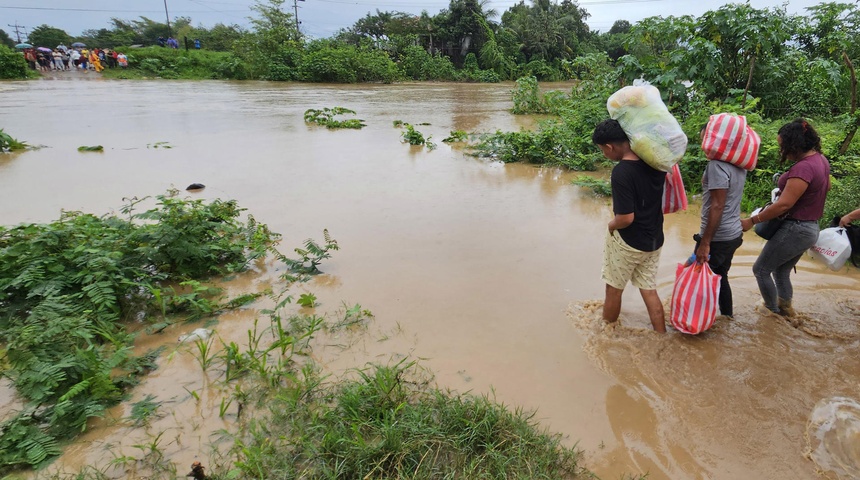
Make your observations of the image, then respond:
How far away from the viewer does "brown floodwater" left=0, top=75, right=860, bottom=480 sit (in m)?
2.44

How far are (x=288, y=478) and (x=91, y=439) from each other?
3.79 feet

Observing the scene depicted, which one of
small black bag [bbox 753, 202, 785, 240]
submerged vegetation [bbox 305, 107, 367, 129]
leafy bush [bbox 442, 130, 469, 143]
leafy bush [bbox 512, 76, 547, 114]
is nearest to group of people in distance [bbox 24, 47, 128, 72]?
submerged vegetation [bbox 305, 107, 367, 129]

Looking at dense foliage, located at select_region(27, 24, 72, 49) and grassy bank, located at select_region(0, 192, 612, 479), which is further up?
dense foliage, located at select_region(27, 24, 72, 49)

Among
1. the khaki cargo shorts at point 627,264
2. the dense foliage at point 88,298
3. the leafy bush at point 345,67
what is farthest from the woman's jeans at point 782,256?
the leafy bush at point 345,67

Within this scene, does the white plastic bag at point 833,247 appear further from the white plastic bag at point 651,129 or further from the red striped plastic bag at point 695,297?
the white plastic bag at point 651,129

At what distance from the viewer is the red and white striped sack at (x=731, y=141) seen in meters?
2.73

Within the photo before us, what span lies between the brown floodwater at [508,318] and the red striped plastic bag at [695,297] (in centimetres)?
17

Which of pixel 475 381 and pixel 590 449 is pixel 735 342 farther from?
pixel 475 381

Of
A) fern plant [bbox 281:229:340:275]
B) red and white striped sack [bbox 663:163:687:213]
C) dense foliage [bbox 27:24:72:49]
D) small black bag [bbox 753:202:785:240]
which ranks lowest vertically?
fern plant [bbox 281:229:340:275]

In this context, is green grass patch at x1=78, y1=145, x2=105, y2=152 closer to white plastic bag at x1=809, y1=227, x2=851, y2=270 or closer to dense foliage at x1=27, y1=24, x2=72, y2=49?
white plastic bag at x1=809, y1=227, x2=851, y2=270

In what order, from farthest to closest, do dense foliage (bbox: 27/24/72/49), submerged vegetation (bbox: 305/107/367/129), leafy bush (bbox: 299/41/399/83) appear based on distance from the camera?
dense foliage (bbox: 27/24/72/49) → leafy bush (bbox: 299/41/399/83) → submerged vegetation (bbox: 305/107/367/129)

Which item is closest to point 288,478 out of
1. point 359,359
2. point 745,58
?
point 359,359

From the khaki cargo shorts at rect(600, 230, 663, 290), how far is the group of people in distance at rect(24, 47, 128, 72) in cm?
3140

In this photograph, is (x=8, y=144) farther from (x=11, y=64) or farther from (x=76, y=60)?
(x=76, y=60)
